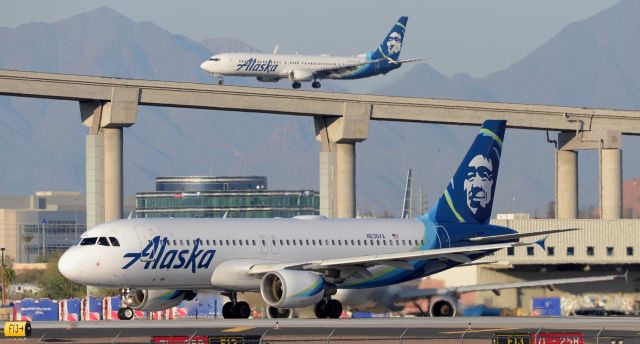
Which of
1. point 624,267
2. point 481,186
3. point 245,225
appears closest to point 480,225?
point 481,186

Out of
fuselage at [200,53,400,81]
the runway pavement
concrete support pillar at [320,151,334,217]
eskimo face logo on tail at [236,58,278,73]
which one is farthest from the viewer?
fuselage at [200,53,400,81]

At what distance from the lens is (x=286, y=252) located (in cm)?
5941

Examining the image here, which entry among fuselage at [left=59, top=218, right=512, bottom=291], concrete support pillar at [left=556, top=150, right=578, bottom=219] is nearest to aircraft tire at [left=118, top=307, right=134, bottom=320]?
fuselage at [left=59, top=218, right=512, bottom=291]

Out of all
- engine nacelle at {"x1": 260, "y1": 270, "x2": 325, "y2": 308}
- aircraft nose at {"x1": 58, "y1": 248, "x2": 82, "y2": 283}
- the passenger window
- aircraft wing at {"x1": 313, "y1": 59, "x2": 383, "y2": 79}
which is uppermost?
aircraft wing at {"x1": 313, "y1": 59, "x2": 383, "y2": 79}

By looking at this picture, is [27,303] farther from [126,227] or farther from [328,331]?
[328,331]

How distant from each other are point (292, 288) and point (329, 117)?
47.2 meters

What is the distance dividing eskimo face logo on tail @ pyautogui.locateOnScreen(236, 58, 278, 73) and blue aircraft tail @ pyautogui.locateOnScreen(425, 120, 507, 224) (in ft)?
182

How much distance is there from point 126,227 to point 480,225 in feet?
59.2

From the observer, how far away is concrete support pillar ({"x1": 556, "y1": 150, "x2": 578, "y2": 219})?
111m

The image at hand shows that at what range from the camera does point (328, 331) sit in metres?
48.8

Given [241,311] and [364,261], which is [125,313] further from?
[364,261]

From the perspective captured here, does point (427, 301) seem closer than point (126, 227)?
No

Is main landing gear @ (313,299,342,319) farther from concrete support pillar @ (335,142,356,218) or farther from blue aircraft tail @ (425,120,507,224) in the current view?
concrete support pillar @ (335,142,356,218)

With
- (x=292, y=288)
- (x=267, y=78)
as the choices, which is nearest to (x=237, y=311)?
(x=292, y=288)
